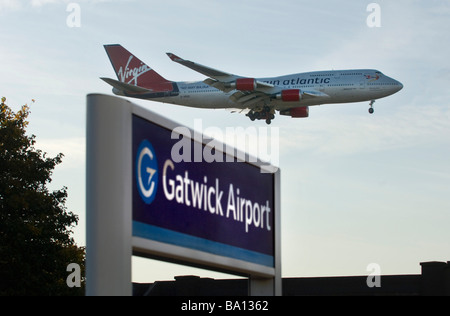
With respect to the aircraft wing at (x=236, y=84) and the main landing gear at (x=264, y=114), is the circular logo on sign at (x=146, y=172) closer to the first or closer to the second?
the aircraft wing at (x=236, y=84)

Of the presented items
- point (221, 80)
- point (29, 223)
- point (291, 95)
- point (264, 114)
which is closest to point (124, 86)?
point (221, 80)

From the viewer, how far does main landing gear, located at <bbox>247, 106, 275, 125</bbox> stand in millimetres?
55156

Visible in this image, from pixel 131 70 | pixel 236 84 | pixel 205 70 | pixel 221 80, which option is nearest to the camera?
pixel 205 70

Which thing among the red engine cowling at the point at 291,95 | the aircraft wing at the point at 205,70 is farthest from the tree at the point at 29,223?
the red engine cowling at the point at 291,95

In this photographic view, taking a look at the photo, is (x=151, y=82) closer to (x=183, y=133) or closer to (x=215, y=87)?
(x=215, y=87)

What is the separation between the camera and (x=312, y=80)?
53656mm

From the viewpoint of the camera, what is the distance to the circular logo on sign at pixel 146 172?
762 cm

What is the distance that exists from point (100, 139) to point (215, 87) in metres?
46.4

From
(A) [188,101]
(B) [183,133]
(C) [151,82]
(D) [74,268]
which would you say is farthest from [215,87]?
(B) [183,133]

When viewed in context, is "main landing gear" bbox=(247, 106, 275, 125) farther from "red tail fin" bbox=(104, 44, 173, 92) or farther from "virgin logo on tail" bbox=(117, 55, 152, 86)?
"virgin logo on tail" bbox=(117, 55, 152, 86)

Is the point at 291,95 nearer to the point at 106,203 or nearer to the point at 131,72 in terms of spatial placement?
the point at 131,72

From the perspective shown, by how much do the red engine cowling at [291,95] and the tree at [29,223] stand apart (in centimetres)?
2317

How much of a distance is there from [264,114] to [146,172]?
47.9m

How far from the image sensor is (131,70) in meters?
65.7
